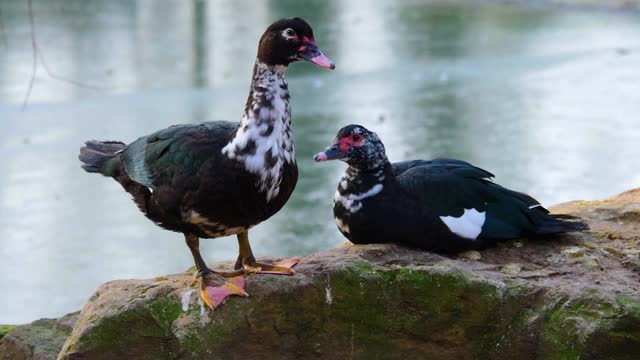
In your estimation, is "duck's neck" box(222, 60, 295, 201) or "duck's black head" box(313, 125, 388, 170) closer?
"duck's neck" box(222, 60, 295, 201)

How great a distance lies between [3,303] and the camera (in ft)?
14.1

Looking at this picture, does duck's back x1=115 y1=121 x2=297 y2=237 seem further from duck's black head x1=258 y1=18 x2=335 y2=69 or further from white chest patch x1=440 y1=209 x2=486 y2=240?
white chest patch x1=440 y1=209 x2=486 y2=240

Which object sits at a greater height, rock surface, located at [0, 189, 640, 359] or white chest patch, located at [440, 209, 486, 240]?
white chest patch, located at [440, 209, 486, 240]

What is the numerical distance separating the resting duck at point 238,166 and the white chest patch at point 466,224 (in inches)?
20.6

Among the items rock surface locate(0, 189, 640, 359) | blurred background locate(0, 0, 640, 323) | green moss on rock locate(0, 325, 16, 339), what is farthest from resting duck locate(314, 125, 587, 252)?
green moss on rock locate(0, 325, 16, 339)

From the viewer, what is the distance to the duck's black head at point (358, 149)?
2844 millimetres

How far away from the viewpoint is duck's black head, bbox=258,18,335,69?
7.98 feet

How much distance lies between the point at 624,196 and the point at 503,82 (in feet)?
13.7

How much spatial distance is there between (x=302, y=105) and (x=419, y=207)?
4179 mm

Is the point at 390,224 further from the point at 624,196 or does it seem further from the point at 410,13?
the point at 410,13

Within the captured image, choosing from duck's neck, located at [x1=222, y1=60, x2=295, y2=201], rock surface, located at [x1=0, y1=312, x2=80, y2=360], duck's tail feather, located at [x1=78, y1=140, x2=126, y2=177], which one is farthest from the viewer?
rock surface, located at [x1=0, y1=312, x2=80, y2=360]

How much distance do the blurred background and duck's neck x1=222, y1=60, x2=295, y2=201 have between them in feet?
3.49

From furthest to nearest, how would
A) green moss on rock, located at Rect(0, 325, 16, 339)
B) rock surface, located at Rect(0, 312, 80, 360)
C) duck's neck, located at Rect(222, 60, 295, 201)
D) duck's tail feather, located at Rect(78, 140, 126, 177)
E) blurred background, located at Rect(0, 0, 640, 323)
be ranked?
1. blurred background, located at Rect(0, 0, 640, 323)
2. green moss on rock, located at Rect(0, 325, 16, 339)
3. rock surface, located at Rect(0, 312, 80, 360)
4. duck's tail feather, located at Rect(78, 140, 126, 177)
5. duck's neck, located at Rect(222, 60, 295, 201)

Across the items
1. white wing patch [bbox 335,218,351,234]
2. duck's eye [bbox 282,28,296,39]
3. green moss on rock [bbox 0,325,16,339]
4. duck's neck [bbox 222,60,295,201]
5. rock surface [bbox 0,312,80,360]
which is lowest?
green moss on rock [bbox 0,325,16,339]
